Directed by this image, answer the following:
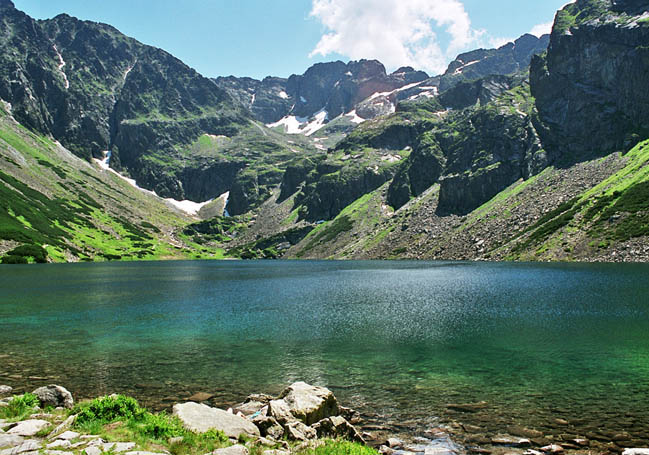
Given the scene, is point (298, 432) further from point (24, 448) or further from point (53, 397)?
point (53, 397)

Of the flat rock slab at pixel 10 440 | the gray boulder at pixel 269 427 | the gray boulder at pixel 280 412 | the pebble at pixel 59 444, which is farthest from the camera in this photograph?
the gray boulder at pixel 280 412

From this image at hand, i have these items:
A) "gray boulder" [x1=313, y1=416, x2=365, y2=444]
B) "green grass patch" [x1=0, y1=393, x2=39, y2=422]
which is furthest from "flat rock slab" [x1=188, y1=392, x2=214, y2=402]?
"gray boulder" [x1=313, y1=416, x2=365, y2=444]

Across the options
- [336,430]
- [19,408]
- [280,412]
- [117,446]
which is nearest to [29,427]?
[19,408]

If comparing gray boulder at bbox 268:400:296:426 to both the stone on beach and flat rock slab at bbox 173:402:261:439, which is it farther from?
the stone on beach

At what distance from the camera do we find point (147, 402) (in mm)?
25031

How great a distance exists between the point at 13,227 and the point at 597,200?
264 m

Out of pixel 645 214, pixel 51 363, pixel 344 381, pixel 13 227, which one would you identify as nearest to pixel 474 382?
pixel 344 381

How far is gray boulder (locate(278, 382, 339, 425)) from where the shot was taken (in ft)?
62.1

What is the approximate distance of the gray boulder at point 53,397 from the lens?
19625mm

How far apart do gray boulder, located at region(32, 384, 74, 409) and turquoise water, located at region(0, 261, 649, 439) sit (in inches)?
224

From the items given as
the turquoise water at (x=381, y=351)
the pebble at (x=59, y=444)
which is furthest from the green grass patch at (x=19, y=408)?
the turquoise water at (x=381, y=351)

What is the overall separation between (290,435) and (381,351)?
21925mm

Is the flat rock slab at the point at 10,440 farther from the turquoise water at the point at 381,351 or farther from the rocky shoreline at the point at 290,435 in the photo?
the turquoise water at the point at 381,351

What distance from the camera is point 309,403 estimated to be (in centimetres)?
1961
